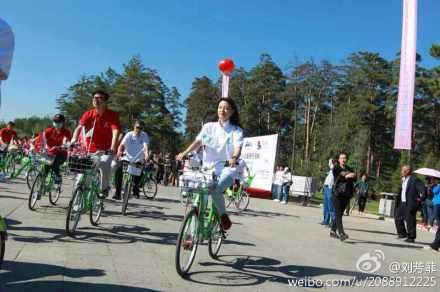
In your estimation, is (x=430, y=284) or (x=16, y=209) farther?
(x=16, y=209)

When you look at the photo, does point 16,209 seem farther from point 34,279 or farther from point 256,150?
point 256,150

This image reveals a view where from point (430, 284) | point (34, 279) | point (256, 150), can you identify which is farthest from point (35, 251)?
point (256, 150)

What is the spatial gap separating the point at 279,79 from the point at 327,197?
62759 mm

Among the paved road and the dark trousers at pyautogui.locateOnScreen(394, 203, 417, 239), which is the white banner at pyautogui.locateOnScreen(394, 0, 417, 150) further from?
the paved road

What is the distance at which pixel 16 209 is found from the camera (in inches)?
373

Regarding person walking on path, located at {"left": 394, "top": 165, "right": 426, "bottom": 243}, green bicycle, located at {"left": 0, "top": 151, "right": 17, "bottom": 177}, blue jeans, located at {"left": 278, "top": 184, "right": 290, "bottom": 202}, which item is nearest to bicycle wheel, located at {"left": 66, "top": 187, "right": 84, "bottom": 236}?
person walking on path, located at {"left": 394, "top": 165, "right": 426, "bottom": 243}

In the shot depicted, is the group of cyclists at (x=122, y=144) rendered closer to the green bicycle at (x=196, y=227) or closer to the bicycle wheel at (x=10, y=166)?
the green bicycle at (x=196, y=227)

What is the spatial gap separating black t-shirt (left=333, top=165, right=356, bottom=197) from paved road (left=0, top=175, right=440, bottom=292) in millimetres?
1036

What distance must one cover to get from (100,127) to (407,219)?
842 centimetres

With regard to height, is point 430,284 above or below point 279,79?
below

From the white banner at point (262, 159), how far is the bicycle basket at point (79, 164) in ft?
65.9

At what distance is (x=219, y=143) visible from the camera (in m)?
6.45

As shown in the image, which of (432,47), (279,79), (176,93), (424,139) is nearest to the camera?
(432,47)

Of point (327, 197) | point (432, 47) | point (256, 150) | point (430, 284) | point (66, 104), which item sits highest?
point (432, 47)
